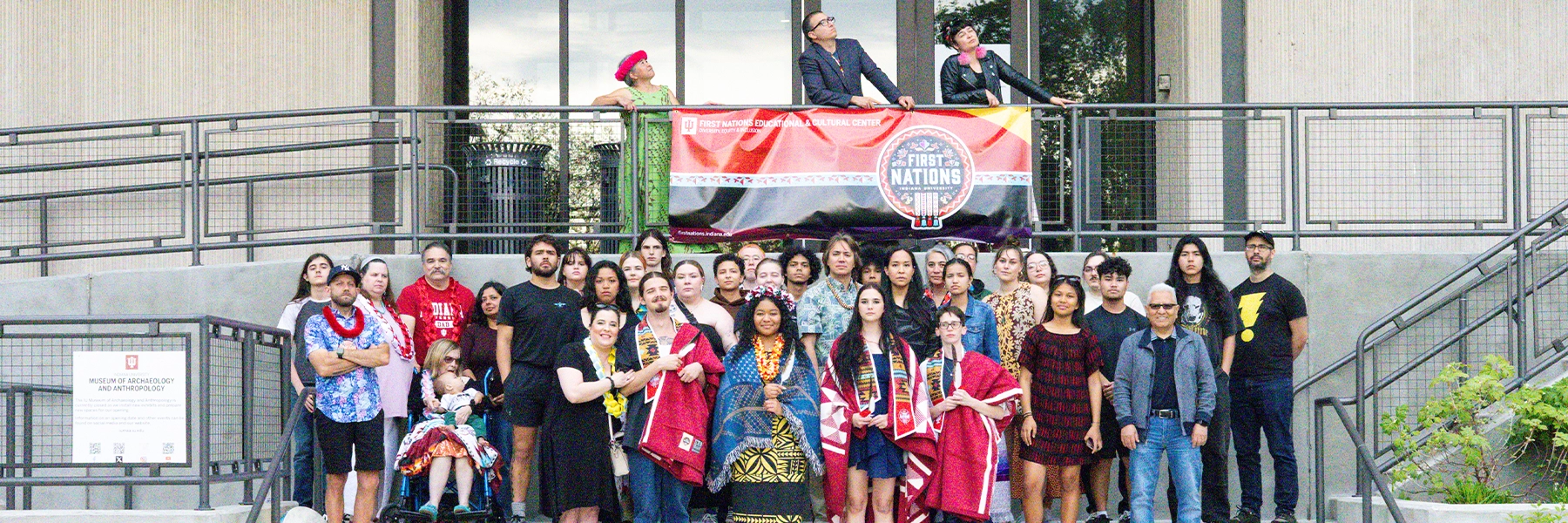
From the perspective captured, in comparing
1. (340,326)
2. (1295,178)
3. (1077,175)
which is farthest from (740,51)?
(340,326)

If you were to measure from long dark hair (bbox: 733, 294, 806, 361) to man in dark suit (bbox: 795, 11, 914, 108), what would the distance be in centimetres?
245

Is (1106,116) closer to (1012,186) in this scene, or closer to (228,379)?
(1012,186)

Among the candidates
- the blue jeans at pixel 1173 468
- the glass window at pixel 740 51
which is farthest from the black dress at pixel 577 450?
the glass window at pixel 740 51

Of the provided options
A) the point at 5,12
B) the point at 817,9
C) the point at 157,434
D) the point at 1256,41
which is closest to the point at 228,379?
the point at 157,434

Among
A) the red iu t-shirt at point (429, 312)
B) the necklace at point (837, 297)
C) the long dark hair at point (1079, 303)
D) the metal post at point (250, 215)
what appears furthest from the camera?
the metal post at point (250, 215)

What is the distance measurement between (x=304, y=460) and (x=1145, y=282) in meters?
5.36

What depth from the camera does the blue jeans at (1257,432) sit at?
9.32 metres

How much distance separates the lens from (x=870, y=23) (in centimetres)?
1405

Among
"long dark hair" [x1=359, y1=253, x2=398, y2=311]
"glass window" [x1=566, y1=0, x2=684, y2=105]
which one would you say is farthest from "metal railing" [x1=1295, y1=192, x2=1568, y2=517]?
"glass window" [x1=566, y1=0, x2=684, y2=105]

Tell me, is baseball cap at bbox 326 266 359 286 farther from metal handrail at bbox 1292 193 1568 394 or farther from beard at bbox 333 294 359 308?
metal handrail at bbox 1292 193 1568 394

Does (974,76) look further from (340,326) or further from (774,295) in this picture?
(340,326)

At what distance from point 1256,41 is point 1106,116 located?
2089 mm

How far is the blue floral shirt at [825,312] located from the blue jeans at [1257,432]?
8.04ft

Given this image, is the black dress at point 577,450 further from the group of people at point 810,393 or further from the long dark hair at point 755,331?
the long dark hair at point 755,331
